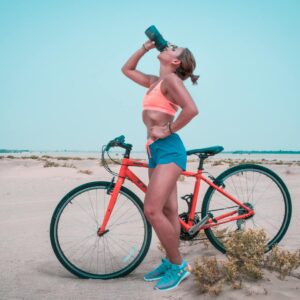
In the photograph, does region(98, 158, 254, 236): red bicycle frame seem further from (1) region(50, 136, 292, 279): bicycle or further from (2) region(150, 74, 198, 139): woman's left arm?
(2) region(150, 74, 198, 139): woman's left arm

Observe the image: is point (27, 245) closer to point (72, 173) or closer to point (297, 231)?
point (297, 231)

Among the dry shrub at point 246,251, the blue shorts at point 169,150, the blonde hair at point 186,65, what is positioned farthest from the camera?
the blonde hair at point 186,65

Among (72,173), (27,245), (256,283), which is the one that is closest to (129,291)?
(256,283)

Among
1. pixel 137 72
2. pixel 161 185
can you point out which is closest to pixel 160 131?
pixel 161 185

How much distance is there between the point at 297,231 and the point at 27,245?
406cm

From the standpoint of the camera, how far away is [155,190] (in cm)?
375

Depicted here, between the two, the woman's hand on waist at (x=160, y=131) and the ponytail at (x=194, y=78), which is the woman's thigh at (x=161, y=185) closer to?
the woman's hand on waist at (x=160, y=131)

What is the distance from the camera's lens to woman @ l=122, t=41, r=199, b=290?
3.67 metres

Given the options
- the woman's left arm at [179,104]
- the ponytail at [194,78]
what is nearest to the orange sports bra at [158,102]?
the woman's left arm at [179,104]

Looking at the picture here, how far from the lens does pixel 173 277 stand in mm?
3850

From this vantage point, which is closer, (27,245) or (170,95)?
(170,95)

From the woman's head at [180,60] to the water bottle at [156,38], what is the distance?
9 cm

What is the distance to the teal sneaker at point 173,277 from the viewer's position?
149 inches

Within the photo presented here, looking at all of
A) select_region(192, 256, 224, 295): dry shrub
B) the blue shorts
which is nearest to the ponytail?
the blue shorts
